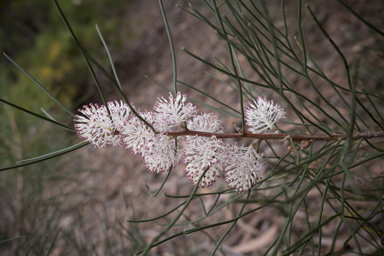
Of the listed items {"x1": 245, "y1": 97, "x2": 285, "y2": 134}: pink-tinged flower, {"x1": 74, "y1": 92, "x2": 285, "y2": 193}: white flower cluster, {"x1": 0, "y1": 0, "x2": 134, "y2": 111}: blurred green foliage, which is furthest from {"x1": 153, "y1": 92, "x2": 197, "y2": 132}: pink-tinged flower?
{"x1": 0, "y1": 0, "x2": 134, "y2": 111}: blurred green foliage

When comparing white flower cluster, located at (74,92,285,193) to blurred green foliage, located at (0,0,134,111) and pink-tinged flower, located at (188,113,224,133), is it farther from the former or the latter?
blurred green foliage, located at (0,0,134,111)

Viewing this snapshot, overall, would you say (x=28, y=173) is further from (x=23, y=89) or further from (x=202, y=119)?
(x=202, y=119)

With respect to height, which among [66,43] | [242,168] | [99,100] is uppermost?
[66,43]

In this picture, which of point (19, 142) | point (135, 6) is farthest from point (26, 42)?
point (19, 142)

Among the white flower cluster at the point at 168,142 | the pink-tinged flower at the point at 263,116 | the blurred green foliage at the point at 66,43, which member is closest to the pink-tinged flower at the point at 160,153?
the white flower cluster at the point at 168,142

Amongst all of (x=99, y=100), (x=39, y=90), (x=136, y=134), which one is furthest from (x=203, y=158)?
(x=99, y=100)

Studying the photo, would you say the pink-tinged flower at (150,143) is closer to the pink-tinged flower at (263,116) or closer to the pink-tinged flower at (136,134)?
the pink-tinged flower at (136,134)

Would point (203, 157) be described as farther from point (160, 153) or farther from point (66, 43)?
point (66, 43)
